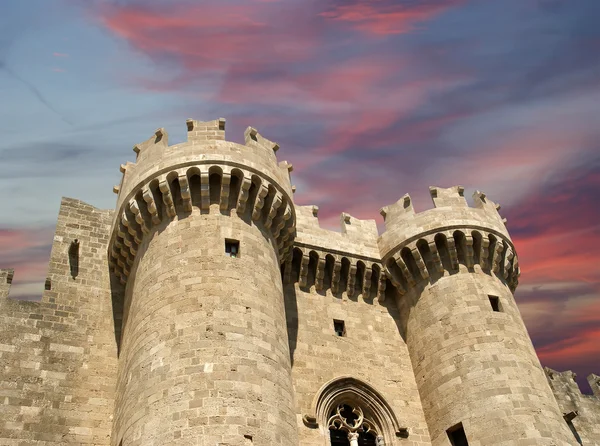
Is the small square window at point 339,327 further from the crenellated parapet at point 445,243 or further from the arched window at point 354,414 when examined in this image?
the crenellated parapet at point 445,243

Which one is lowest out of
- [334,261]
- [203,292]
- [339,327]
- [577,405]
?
[577,405]

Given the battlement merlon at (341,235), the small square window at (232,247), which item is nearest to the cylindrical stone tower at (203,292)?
the small square window at (232,247)

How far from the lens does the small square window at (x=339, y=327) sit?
15.5 meters

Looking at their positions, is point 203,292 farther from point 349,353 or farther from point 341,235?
point 341,235

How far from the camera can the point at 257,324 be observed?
11.7 m

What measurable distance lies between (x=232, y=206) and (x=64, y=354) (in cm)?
501

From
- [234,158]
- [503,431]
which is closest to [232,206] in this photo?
[234,158]

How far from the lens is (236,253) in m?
12.8

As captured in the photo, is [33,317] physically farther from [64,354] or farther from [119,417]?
[119,417]

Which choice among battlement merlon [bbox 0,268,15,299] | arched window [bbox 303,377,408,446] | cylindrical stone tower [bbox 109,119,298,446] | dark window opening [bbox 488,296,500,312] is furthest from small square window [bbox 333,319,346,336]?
battlement merlon [bbox 0,268,15,299]

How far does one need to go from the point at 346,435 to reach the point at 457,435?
8.79 feet

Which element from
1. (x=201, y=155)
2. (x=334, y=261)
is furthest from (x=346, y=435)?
(x=201, y=155)

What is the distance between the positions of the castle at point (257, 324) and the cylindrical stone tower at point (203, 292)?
4 cm

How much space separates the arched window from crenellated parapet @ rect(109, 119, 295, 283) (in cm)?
383
